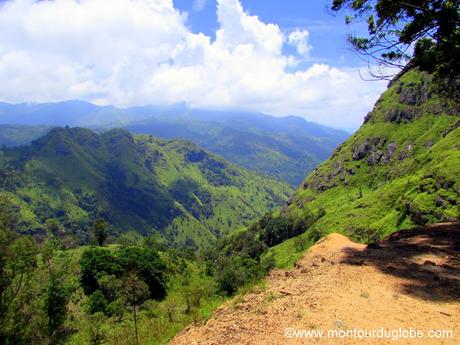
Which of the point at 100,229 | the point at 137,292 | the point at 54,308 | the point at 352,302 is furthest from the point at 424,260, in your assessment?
the point at 100,229

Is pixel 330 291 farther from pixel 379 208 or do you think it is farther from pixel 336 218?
pixel 336 218

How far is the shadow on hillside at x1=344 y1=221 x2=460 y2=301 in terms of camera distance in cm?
1711

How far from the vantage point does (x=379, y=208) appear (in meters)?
176

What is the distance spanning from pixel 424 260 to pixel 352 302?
8.35 m

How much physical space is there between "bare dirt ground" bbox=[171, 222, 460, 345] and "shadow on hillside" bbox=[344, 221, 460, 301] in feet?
0.14

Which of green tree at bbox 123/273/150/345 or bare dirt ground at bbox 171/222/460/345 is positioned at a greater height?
bare dirt ground at bbox 171/222/460/345

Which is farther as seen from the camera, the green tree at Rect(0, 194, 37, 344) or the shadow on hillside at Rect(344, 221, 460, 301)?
the green tree at Rect(0, 194, 37, 344)

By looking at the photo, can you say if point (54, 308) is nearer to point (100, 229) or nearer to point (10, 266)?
point (10, 266)

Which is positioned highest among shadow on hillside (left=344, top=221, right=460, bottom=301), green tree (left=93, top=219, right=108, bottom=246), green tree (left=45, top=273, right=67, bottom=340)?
shadow on hillside (left=344, top=221, right=460, bottom=301)

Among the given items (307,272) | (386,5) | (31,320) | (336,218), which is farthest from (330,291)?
(336,218)

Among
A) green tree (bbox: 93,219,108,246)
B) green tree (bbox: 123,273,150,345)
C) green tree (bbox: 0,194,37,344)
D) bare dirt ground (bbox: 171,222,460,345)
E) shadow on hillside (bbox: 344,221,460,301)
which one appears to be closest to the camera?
bare dirt ground (bbox: 171,222,460,345)

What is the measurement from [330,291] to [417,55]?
60.4ft

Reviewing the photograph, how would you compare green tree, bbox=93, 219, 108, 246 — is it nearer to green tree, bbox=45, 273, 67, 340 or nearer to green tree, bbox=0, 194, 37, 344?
green tree, bbox=45, 273, 67, 340

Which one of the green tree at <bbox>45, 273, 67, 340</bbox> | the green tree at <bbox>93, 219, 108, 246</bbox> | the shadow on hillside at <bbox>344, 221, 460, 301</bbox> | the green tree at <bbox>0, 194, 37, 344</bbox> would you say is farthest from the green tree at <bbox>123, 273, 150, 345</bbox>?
the shadow on hillside at <bbox>344, 221, 460, 301</bbox>
